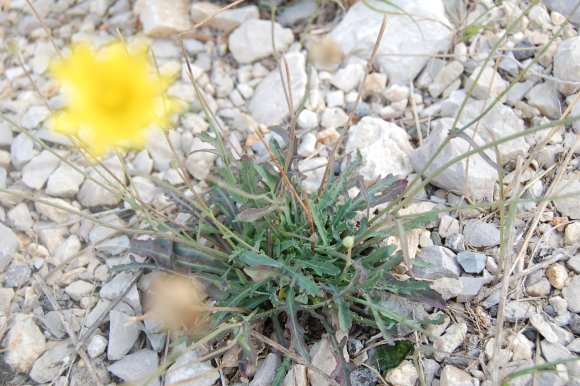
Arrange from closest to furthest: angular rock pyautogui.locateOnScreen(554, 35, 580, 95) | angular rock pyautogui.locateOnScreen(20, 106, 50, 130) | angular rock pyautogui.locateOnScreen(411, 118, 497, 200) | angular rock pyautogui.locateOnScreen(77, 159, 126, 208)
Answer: angular rock pyautogui.locateOnScreen(411, 118, 497, 200) → angular rock pyautogui.locateOnScreen(554, 35, 580, 95) → angular rock pyautogui.locateOnScreen(77, 159, 126, 208) → angular rock pyautogui.locateOnScreen(20, 106, 50, 130)

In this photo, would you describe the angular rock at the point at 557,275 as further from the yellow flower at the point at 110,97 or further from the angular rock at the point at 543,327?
the yellow flower at the point at 110,97

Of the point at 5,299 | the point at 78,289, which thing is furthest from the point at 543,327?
the point at 5,299

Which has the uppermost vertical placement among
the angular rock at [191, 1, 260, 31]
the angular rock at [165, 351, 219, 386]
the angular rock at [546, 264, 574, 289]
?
the angular rock at [191, 1, 260, 31]

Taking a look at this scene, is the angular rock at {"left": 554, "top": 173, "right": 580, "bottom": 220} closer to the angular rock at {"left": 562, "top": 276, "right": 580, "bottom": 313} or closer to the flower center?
the angular rock at {"left": 562, "top": 276, "right": 580, "bottom": 313}

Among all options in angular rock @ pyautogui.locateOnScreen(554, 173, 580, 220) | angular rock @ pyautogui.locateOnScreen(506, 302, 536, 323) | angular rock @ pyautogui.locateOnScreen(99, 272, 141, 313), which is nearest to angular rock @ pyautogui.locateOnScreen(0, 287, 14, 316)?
angular rock @ pyautogui.locateOnScreen(99, 272, 141, 313)

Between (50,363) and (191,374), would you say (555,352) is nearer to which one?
(191,374)

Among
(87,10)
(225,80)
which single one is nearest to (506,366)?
(225,80)
